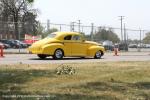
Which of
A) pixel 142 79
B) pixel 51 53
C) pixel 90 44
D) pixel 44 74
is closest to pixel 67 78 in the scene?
pixel 44 74

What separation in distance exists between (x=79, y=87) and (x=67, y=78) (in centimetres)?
174

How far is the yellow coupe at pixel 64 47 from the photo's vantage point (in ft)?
82.3

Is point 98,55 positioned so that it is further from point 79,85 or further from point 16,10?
point 16,10

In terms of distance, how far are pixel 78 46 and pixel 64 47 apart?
117 centimetres

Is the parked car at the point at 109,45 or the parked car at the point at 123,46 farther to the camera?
the parked car at the point at 123,46

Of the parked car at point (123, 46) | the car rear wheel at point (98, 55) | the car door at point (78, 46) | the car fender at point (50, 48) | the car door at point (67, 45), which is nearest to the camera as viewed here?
the car fender at point (50, 48)

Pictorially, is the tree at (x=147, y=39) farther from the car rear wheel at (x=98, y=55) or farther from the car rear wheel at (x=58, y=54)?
the car rear wheel at (x=58, y=54)

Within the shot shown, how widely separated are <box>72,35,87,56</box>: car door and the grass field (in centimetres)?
1163

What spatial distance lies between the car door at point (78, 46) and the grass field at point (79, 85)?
11.6m

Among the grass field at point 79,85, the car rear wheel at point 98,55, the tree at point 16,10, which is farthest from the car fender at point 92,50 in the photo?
the tree at point 16,10

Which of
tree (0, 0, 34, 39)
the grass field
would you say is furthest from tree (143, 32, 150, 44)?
the grass field

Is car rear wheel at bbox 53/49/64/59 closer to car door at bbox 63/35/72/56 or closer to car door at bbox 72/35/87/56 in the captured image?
car door at bbox 63/35/72/56

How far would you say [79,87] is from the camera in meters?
11.1

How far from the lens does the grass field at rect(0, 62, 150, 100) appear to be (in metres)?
9.85
